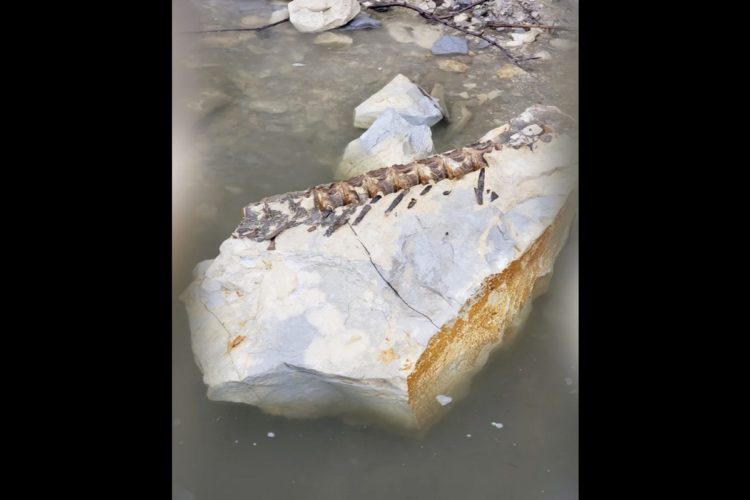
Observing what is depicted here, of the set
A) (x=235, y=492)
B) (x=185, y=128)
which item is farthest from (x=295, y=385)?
(x=185, y=128)

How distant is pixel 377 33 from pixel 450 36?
419mm

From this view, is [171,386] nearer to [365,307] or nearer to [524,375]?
[365,307]

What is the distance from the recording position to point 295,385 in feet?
7.88

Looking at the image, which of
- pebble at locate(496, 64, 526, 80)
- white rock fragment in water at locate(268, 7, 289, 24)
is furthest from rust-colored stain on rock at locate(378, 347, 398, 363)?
white rock fragment in water at locate(268, 7, 289, 24)

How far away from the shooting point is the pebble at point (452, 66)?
3.94 m

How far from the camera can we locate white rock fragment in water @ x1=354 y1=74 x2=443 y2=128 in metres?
3.48

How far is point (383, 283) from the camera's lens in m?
2.49

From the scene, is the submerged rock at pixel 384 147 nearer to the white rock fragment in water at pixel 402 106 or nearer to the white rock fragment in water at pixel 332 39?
the white rock fragment in water at pixel 402 106

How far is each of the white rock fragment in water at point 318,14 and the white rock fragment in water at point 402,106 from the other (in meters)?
0.85

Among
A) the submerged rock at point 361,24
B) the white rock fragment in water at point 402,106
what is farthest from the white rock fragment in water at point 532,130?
the submerged rock at point 361,24

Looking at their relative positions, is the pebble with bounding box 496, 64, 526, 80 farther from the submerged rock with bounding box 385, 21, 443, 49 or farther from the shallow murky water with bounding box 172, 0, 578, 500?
the submerged rock with bounding box 385, 21, 443, 49

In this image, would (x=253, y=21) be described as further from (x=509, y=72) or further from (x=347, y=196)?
(x=347, y=196)

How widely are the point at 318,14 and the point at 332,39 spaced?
0.18 m

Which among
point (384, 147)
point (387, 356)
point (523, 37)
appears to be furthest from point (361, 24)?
point (387, 356)
